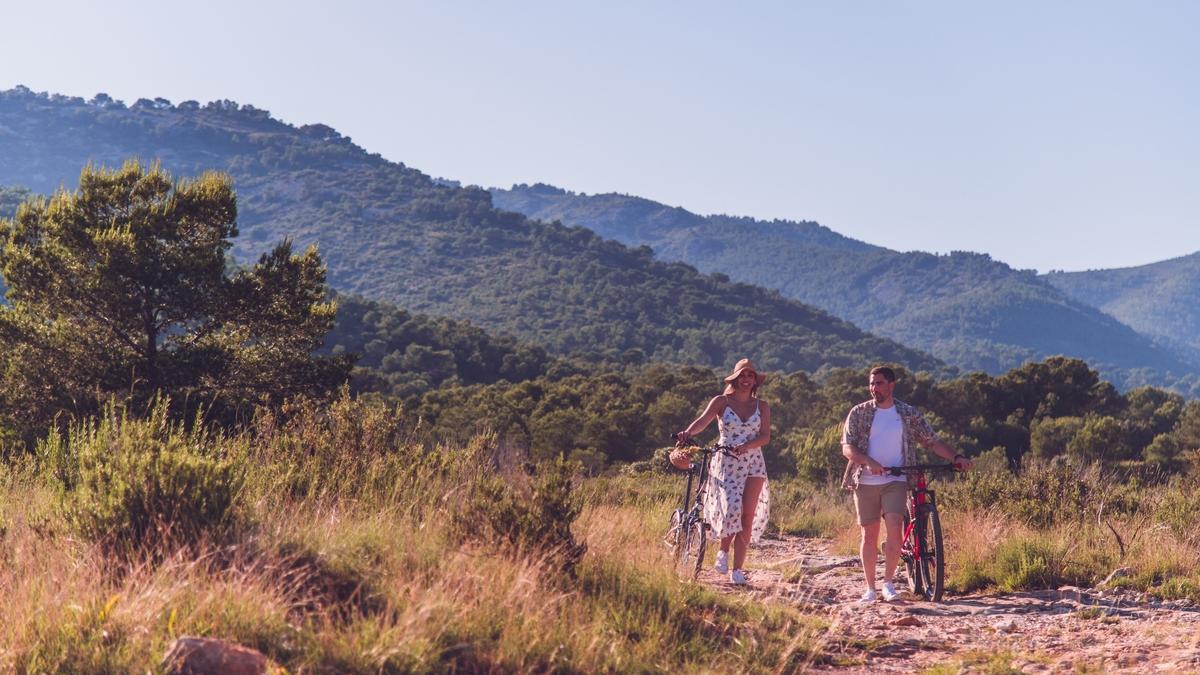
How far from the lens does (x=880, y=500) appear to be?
7406 mm

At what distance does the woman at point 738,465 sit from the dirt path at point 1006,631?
384 mm

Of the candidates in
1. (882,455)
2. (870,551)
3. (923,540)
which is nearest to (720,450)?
(882,455)

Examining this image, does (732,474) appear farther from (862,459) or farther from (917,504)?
(917,504)

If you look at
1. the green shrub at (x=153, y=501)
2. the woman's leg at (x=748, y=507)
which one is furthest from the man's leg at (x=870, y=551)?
the green shrub at (x=153, y=501)

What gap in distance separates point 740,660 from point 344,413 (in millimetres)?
4536

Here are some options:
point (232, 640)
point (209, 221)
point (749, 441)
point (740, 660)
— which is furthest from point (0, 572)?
point (209, 221)

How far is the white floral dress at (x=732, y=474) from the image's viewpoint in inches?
300

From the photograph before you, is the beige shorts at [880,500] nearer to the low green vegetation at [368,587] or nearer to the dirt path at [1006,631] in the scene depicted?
the dirt path at [1006,631]

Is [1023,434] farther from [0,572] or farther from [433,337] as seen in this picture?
[0,572]

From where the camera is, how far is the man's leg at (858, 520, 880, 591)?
23.6 ft

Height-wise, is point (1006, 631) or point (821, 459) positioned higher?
point (1006, 631)

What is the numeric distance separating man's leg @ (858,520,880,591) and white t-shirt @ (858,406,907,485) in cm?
34

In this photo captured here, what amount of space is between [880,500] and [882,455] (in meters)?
0.33

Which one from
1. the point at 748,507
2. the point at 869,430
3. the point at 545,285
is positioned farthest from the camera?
the point at 545,285
